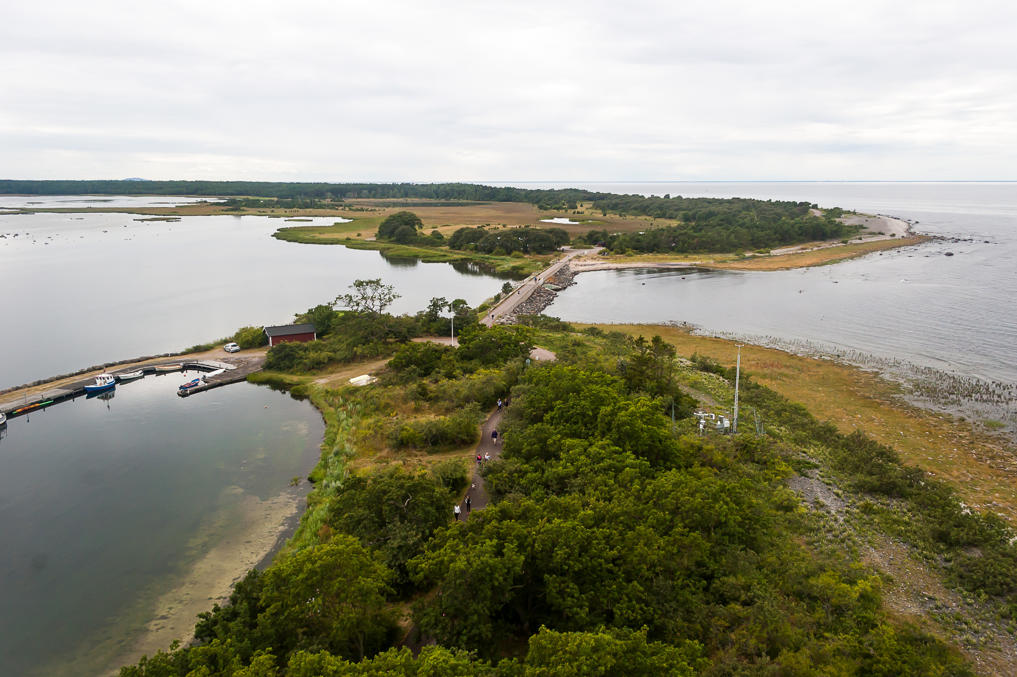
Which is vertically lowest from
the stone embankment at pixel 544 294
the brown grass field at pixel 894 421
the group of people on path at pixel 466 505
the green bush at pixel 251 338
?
the group of people on path at pixel 466 505

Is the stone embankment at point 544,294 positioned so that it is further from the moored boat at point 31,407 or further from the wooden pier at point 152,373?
the moored boat at point 31,407

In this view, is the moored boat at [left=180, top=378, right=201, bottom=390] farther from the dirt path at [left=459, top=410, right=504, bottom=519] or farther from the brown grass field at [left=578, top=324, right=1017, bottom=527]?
the brown grass field at [left=578, top=324, right=1017, bottom=527]

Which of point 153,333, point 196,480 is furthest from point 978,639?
point 153,333

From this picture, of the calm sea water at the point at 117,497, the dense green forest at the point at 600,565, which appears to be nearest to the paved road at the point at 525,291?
the calm sea water at the point at 117,497

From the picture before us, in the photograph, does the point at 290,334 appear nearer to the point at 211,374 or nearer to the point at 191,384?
the point at 211,374

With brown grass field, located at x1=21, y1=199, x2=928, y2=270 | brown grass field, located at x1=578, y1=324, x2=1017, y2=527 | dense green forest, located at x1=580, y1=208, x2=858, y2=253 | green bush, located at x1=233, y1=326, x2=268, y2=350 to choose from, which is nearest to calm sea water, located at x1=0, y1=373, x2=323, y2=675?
green bush, located at x1=233, y1=326, x2=268, y2=350

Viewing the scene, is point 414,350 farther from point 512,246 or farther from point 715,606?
point 512,246

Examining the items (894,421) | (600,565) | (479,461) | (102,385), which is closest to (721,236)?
(894,421)

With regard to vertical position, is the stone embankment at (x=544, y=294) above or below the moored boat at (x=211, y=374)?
above
